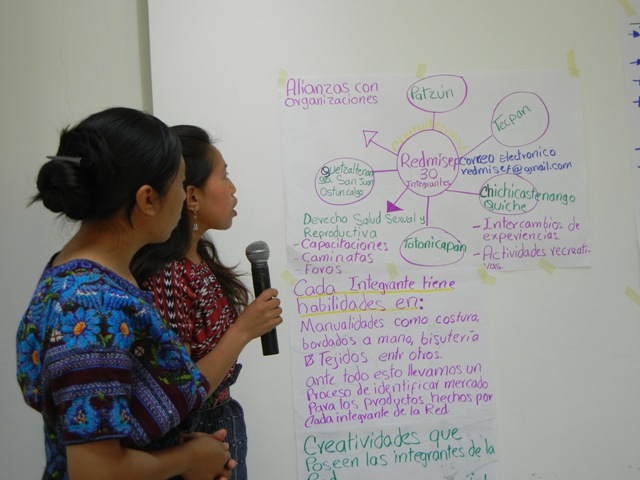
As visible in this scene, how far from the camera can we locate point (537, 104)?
237cm

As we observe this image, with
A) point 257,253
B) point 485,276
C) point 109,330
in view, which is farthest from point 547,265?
point 109,330

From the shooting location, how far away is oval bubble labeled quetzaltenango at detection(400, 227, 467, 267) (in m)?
2.30

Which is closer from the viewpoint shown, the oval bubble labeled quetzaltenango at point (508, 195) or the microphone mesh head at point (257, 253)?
the microphone mesh head at point (257, 253)

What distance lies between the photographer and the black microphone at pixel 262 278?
5.25ft

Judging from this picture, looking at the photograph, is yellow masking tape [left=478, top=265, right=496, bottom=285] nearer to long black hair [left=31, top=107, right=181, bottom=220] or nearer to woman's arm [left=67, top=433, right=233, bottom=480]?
woman's arm [left=67, top=433, right=233, bottom=480]

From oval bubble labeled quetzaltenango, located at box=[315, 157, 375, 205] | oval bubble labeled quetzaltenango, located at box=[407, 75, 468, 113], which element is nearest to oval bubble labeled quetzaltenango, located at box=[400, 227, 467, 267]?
oval bubble labeled quetzaltenango, located at box=[315, 157, 375, 205]

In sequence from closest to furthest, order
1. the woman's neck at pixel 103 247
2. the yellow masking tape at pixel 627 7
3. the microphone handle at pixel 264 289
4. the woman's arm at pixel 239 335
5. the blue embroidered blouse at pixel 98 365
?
1. the blue embroidered blouse at pixel 98 365
2. the woman's neck at pixel 103 247
3. the woman's arm at pixel 239 335
4. the microphone handle at pixel 264 289
5. the yellow masking tape at pixel 627 7

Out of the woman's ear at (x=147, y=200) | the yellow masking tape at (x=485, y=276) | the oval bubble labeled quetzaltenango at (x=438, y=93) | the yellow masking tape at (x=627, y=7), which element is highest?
the yellow masking tape at (x=627, y=7)

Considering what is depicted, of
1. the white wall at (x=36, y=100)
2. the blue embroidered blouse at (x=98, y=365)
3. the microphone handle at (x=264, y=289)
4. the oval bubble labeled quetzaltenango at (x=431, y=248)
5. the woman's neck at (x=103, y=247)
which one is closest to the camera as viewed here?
the blue embroidered blouse at (x=98, y=365)

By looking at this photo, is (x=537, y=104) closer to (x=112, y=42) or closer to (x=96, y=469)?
(x=112, y=42)

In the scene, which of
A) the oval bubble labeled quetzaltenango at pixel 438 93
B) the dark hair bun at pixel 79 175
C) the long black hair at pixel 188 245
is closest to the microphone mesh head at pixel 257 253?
the long black hair at pixel 188 245

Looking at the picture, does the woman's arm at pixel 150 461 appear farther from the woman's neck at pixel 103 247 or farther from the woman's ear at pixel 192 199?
the woman's ear at pixel 192 199

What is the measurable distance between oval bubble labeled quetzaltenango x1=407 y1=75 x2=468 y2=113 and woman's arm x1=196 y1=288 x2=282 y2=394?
3.43ft

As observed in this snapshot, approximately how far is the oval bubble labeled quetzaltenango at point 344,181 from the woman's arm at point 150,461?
1.16 meters
